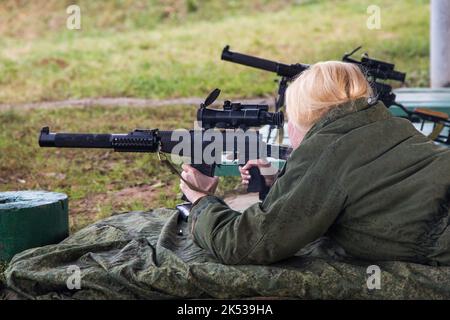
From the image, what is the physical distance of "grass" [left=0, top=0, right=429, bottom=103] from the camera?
11164mm

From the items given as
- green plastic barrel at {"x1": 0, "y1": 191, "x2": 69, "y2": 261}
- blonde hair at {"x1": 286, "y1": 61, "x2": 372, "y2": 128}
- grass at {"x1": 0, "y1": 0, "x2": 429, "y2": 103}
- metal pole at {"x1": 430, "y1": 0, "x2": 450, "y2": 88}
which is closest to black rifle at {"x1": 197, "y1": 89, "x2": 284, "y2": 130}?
blonde hair at {"x1": 286, "y1": 61, "x2": 372, "y2": 128}

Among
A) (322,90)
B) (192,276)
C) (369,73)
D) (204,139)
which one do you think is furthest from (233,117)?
(369,73)

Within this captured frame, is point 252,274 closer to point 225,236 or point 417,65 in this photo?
point 225,236

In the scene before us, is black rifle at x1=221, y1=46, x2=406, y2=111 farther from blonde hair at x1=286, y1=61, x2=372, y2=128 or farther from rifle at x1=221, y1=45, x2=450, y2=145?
blonde hair at x1=286, y1=61, x2=372, y2=128

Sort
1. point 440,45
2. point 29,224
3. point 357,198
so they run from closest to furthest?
point 357,198, point 29,224, point 440,45

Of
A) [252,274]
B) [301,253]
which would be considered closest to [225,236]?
[252,274]

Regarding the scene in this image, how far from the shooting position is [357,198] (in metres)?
3.33

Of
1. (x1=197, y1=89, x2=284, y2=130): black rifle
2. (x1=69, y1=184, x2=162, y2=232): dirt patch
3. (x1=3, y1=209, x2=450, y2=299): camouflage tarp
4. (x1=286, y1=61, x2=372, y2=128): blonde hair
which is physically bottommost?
(x1=69, y1=184, x2=162, y2=232): dirt patch

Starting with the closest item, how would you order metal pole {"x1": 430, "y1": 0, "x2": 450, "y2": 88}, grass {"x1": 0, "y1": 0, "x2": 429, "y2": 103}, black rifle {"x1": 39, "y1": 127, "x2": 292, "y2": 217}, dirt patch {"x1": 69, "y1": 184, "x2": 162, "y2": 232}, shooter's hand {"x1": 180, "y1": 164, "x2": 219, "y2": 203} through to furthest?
shooter's hand {"x1": 180, "y1": 164, "x2": 219, "y2": 203} → black rifle {"x1": 39, "y1": 127, "x2": 292, "y2": 217} → dirt patch {"x1": 69, "y1": 184, "x2": 162, "y2": 232} → metal pole {"x1": 430, "y1": 0, "x2": 450, "y2": 88} → grass {"x1": 0, "y1": 0, "x2": 429, "y2": 103}

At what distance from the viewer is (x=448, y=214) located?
3.38 meters

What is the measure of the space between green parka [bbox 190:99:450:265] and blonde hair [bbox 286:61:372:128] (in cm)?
4

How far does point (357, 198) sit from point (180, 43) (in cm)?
1051

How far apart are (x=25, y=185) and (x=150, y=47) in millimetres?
6684

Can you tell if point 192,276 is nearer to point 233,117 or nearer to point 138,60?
point 233,117
